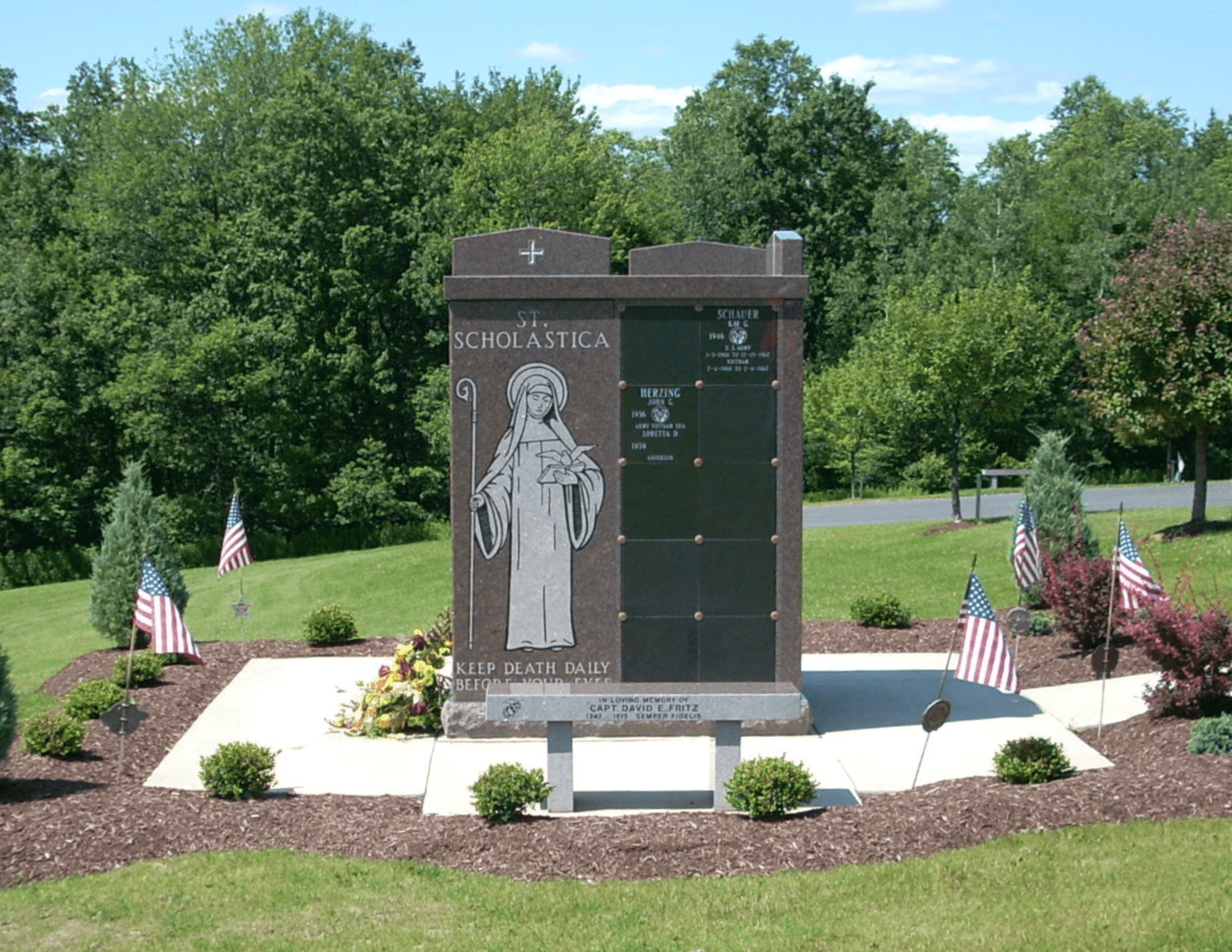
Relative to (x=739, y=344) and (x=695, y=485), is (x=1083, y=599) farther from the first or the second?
(x=739, y=344)

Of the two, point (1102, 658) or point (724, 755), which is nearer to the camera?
point (724, 755)

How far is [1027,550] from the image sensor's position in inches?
727

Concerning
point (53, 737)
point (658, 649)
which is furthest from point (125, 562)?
point (658, 649)

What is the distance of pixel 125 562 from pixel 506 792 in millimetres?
10060

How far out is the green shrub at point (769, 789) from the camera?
10992 millimetres

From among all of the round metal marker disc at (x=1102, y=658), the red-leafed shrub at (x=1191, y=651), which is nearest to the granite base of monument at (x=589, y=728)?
the round metal marker disc at (x=1102, y=658)

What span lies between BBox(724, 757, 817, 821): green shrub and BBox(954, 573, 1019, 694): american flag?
7.36ft

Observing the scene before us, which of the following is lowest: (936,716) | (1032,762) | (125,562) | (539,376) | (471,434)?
(1032,762)

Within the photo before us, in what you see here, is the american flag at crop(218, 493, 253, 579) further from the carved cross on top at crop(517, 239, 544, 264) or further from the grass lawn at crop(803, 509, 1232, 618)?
the grass lawn at crop(803, 509, 1232, 618)

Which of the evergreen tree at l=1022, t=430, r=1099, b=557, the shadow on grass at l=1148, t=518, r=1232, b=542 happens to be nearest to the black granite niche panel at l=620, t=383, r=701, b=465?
the evergreen tree at l=1022, t=430, r=1099, b=557

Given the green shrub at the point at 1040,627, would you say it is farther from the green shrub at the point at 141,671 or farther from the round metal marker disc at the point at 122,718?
the round metal marker disc at the point at 122,718

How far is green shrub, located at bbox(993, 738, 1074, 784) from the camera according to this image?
38.4ft

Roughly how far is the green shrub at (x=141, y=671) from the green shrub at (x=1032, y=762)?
10.3 m

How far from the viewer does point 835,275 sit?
193 ft
